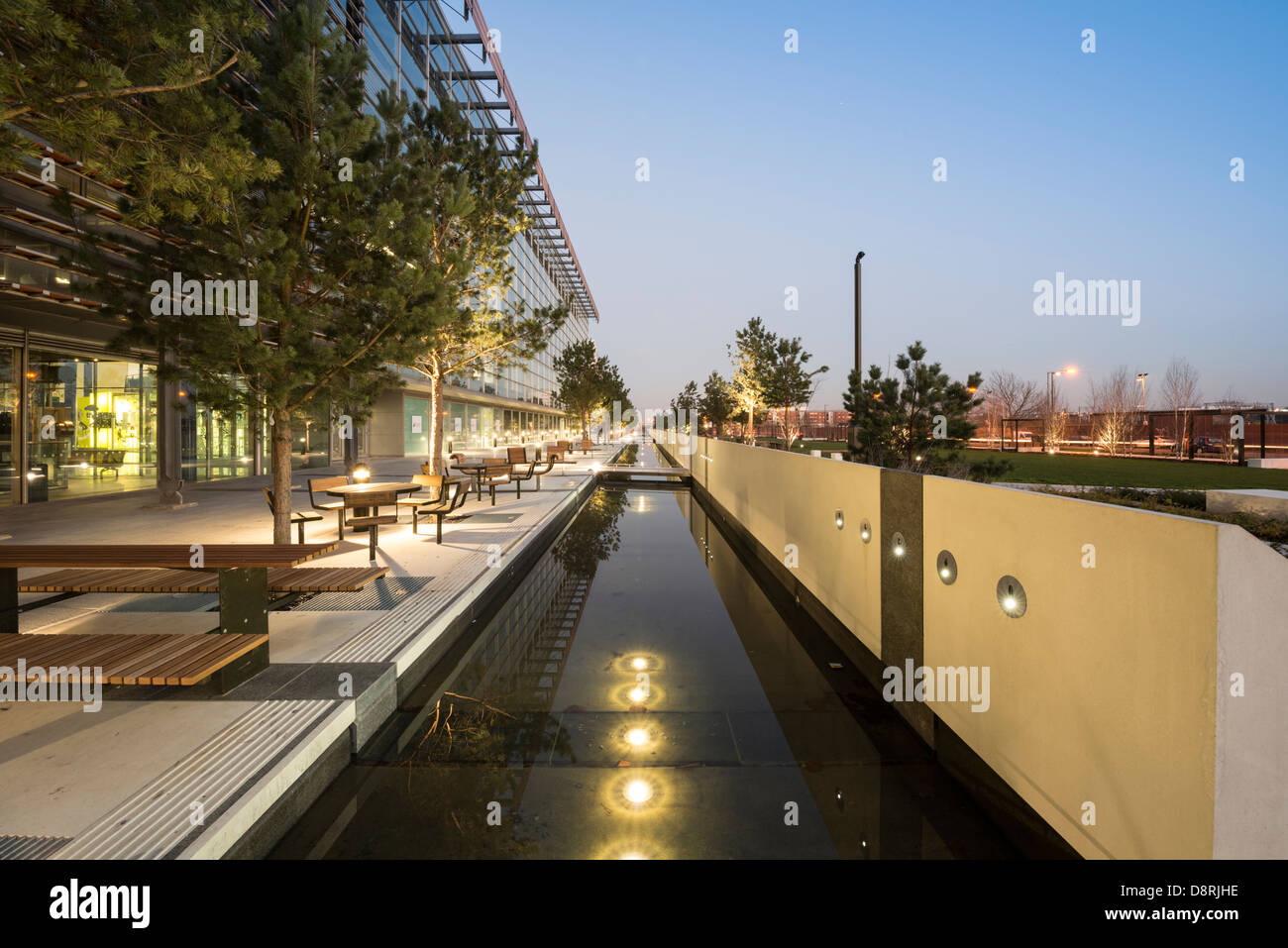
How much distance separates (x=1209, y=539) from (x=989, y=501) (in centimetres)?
134

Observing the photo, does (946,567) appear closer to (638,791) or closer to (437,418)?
(638,791)

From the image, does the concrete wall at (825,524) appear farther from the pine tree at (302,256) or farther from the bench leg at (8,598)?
the bench leg at (8,598)

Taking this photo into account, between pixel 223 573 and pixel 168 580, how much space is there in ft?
2.46

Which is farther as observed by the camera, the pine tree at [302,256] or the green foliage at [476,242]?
the green foliage at [476,242]

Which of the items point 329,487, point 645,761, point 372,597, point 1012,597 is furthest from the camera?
point 329,487

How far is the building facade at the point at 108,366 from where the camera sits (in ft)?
26.7

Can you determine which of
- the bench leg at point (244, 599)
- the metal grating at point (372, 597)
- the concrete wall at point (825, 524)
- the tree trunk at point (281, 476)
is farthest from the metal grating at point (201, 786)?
the tree trunk at point (281, 476)

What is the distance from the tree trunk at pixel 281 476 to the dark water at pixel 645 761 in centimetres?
296

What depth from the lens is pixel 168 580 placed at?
178 inches

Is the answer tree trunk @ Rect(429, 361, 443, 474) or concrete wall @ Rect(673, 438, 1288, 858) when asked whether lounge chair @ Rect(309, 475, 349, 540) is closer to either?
tree trunk @ Rect(429, 361, 443, 474)

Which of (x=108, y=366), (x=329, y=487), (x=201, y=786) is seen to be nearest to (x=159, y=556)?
(x=201, y=786)

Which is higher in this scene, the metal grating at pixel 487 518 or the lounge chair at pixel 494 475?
the lounge chair at pixel 494 475
